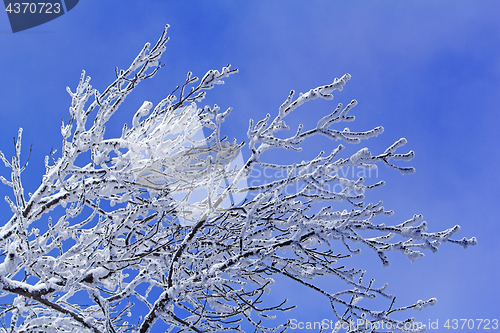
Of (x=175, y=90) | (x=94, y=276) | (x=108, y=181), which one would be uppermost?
(x=175, y=90)

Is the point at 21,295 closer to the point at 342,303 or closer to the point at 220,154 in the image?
the point at 220,154

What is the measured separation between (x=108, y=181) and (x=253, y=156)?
6.30ft

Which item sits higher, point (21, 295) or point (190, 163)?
point (190, 163)

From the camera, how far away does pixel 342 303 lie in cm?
290

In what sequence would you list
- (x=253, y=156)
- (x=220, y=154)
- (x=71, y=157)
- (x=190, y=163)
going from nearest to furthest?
(x=220, y=154), (x=253, y=156), (x=71, y=157), (x=190, y=163)

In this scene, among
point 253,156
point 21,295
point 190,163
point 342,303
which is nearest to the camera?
point 342,303

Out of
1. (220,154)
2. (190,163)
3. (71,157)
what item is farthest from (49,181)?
(220,154)

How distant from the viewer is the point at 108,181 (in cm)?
420

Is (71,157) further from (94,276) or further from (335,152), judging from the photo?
(335,152)

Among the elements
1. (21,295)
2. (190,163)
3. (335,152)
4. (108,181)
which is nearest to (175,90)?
(190,163)

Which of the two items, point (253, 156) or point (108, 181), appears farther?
point (108, 181)

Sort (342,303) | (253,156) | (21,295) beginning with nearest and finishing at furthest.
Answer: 1. (342,303)
2. (253,156)
3. (21,295)

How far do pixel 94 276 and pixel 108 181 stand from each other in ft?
3.66

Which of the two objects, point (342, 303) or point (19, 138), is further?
point (19, 138)
